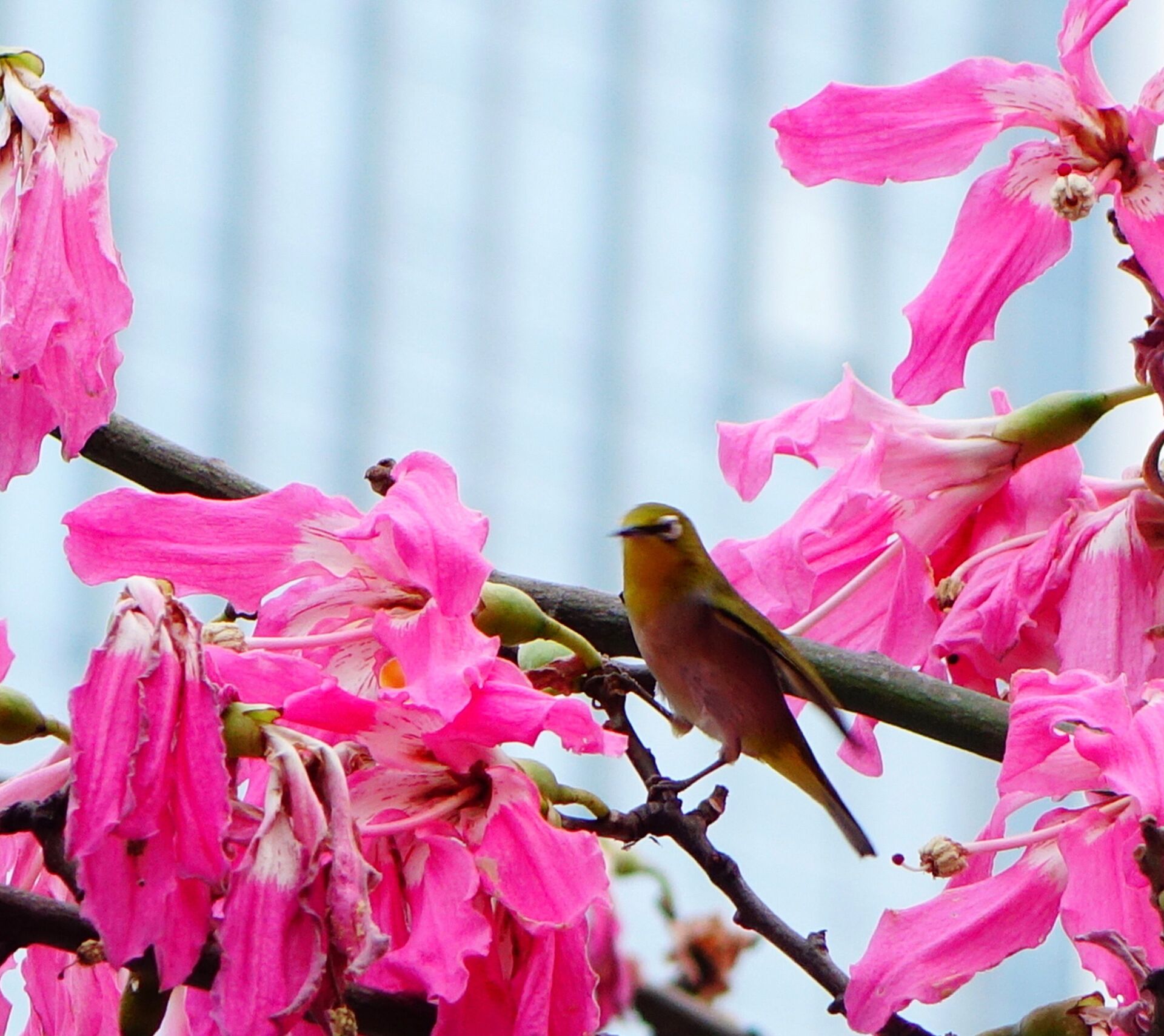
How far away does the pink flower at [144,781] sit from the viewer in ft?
1.34

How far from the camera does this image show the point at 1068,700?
497 millimetres

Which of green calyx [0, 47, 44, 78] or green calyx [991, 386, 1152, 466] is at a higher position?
green calyx [0, 47, 44, 78]

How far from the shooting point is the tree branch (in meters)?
0.57

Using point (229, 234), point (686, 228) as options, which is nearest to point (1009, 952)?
point (229, 234)

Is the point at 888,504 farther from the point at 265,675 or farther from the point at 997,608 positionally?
the point at 265,675

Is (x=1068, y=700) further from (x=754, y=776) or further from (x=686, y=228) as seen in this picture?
(x=686, y=228)

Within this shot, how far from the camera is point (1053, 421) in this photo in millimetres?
631

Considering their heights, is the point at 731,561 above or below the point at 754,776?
above

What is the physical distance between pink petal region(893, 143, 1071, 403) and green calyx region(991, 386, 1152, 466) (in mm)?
34

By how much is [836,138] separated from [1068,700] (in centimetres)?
20

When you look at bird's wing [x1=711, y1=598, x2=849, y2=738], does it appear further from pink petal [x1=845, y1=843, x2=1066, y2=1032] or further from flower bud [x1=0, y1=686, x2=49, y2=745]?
flower bud [x1=0, y1=686, x2=49, y2=745]

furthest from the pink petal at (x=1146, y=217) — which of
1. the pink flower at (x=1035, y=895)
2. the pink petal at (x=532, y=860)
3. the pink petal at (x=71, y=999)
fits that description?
the pink petal at (x=71, y=999)

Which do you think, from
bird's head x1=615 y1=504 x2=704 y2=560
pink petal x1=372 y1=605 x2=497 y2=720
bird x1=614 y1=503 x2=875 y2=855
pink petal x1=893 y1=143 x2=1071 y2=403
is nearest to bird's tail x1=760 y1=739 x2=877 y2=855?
bird x1=614 y1=503 x2=875 y2=855

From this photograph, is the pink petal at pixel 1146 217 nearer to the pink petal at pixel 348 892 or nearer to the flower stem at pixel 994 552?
the flower stem at pixel 994 552
